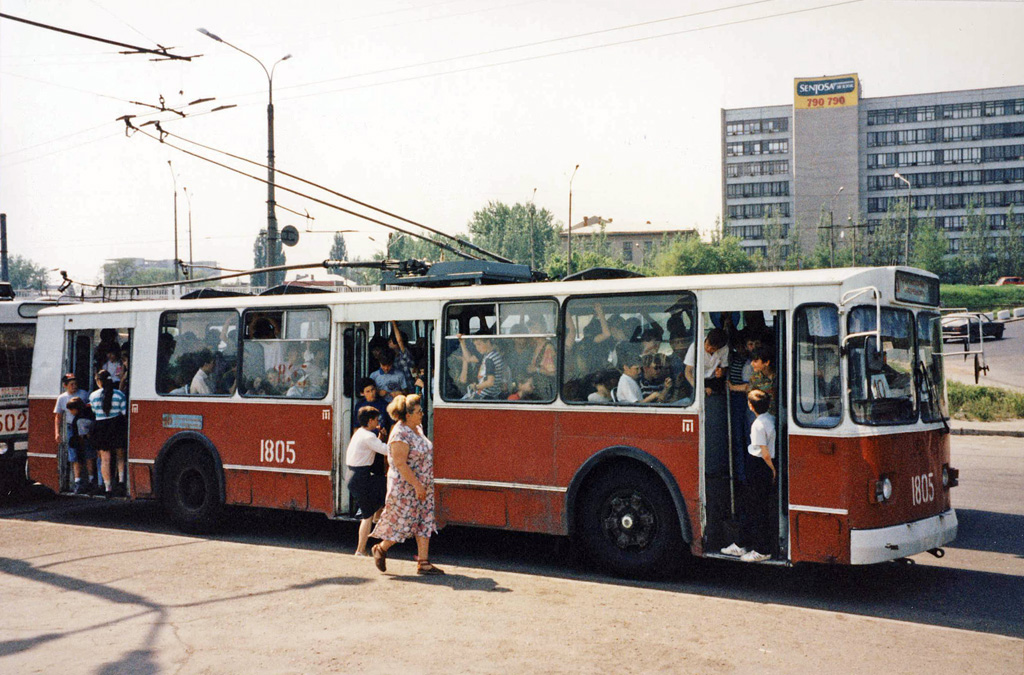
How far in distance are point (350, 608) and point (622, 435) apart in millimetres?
2802

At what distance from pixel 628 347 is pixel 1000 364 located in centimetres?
3394

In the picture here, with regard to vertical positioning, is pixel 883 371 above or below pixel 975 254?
below

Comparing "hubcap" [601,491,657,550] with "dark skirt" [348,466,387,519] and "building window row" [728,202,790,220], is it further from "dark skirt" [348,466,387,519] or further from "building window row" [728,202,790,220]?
"building window row" [728,202,790,220]

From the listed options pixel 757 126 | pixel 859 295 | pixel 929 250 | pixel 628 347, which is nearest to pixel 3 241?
pixel 628 347

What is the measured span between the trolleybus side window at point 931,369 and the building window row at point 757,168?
12111cm

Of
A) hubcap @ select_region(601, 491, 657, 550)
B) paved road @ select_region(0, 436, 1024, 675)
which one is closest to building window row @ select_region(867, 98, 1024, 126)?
paved road @ select_region(0, 436, 1024, 675)

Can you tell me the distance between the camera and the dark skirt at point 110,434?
1255cm

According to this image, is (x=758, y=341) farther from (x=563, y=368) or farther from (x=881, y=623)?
(x=881, y=623)

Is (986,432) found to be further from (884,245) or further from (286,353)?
(884,245)

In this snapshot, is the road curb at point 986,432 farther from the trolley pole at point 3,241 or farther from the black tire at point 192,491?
the trolley pole at point 3,241

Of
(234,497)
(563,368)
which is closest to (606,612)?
(563,368)

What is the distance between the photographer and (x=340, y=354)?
11.0 metres

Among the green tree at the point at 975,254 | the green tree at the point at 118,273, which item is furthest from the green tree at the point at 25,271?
the green tree at the point at 975,254

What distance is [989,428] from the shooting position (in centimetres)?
2003
